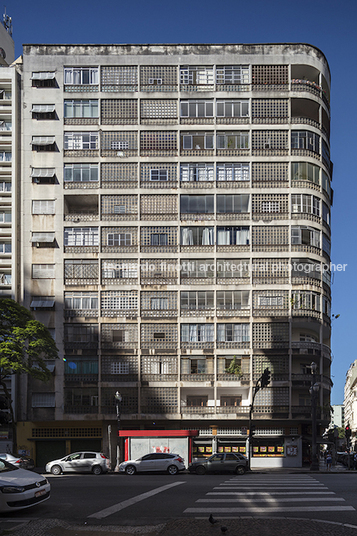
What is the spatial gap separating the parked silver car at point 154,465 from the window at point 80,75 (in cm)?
3465

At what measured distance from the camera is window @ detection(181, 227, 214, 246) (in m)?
54.8

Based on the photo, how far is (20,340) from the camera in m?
45.1

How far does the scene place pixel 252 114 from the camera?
56.0 m

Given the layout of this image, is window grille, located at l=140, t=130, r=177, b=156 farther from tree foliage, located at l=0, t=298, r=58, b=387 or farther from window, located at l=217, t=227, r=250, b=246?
tree foliage, located at l=0, t=298, r=58, b=387

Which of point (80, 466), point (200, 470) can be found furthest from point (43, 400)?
point (200, 470)

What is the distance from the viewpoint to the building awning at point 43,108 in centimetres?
5638

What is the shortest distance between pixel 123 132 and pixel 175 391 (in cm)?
2283

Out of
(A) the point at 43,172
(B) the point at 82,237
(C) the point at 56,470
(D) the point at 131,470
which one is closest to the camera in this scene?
(D) the point at 131,470

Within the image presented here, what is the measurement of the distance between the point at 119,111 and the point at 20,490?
44.9m

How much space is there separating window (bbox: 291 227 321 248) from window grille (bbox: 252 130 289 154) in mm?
7432

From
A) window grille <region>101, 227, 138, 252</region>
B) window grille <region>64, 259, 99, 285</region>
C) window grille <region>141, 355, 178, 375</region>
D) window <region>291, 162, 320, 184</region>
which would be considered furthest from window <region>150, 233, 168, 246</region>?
window <region>291, 162, 320, 184</region>

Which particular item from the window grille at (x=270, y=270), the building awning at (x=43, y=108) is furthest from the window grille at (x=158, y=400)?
A: the building awning at (x=43, y=108)

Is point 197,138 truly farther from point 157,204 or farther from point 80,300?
point 80,300

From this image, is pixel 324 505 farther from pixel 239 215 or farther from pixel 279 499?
pixel 239 215
